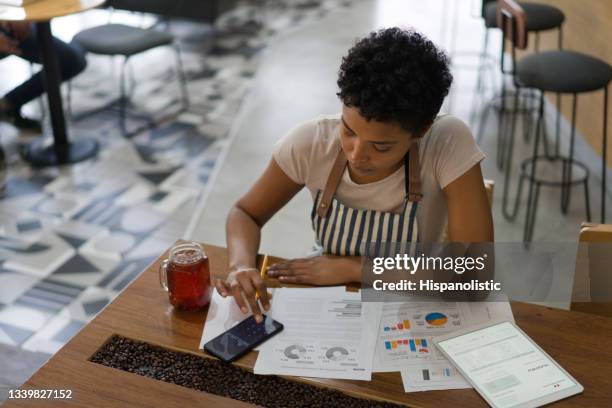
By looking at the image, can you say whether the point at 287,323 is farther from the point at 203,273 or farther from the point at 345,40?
the point at 345,40

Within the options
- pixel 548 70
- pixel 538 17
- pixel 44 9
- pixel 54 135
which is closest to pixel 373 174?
pixel 548 70

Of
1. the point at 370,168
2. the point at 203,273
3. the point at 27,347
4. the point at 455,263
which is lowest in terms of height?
the point at 27,347

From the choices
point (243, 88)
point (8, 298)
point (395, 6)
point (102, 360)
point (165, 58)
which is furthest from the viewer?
point (395, 6)

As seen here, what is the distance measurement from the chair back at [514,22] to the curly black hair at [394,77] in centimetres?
165

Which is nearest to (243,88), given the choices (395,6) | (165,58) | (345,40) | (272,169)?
(165,58)

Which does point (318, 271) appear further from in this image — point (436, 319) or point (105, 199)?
point (105, 199)

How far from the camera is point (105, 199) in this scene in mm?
3414

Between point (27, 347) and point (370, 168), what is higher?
point (370, 168)

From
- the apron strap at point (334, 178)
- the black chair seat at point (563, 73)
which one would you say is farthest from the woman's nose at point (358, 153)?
the black chair seat at point (563, 73)

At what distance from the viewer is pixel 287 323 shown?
138 centimetres

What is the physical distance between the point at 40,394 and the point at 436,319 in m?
0.72

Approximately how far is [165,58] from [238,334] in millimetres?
4244

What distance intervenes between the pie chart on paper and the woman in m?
0.19

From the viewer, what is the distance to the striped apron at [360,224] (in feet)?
5.35
